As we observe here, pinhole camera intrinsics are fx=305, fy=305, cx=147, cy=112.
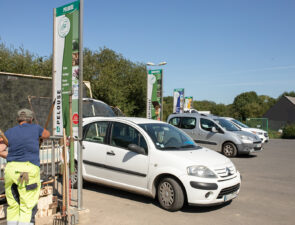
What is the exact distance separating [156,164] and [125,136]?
0.99 meters

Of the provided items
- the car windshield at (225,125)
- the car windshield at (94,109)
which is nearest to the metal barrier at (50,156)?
the car windshield at (94,109)

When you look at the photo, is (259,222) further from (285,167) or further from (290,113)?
(290,113)

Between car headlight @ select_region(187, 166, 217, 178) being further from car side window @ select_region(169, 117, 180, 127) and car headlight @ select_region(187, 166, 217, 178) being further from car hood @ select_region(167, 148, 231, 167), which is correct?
car side window @ select_region(169, 117, 180, 127)

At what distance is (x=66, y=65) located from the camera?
17.7ft

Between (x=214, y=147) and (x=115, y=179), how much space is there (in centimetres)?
783

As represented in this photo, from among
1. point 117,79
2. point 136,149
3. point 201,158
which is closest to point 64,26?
point 136,149

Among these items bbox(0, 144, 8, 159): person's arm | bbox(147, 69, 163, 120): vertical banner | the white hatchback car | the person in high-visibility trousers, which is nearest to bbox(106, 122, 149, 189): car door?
the white hatchback car

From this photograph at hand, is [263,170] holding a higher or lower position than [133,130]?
lower

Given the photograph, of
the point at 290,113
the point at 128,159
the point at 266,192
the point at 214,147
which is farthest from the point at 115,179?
the point at 290,113

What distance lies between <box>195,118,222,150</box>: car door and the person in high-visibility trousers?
10.1 metres

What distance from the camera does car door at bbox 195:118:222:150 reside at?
13.1 m

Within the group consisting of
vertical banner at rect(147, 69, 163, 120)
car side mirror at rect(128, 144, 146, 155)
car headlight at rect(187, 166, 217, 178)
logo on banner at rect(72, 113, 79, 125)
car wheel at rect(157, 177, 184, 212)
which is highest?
vertical banner at rect(147, 69, 163, 120)

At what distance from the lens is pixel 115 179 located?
20.2ft

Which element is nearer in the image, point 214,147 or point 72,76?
point 72,76
